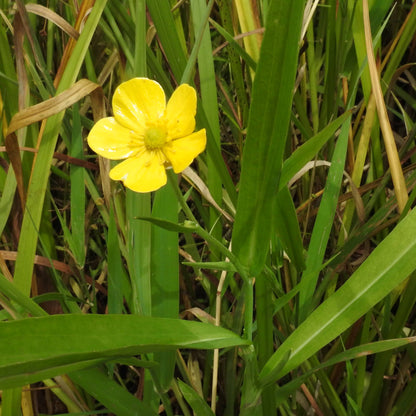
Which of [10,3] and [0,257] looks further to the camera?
[10,3]

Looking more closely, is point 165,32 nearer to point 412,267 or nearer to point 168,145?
point 168,145

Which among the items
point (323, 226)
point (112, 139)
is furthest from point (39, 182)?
point (323, 226)

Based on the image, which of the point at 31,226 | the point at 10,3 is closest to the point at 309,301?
the point at 31,226

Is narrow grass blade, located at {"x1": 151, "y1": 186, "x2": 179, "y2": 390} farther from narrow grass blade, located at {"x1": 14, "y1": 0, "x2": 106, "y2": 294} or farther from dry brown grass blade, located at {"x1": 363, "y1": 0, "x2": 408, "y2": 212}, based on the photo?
dry brown grass blade, located at {"x1": 363, "y1": 0, "x2": 408, "y2": 212}

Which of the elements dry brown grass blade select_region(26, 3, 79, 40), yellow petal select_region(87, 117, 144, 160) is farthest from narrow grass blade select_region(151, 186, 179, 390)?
dry brown grass blade select_region(26, 3, 79, 40)

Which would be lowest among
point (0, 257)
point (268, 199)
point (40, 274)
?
point (40, 274)

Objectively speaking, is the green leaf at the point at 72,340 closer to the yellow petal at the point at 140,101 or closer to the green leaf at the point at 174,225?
the green leaf at the point at 174,225

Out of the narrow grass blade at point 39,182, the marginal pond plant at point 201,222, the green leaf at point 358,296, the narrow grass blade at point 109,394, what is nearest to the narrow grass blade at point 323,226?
the marginal pond plant at point 201,222
